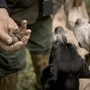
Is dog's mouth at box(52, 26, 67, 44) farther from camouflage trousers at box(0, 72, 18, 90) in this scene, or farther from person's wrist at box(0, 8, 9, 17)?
person's wrist at box(0, 8, 9, 17)

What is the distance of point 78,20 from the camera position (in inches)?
109

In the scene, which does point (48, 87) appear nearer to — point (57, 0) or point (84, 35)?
point (84, 35)

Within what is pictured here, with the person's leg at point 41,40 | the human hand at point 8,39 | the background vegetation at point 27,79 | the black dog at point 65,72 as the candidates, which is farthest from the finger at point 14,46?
the background vegetation at point 27,79

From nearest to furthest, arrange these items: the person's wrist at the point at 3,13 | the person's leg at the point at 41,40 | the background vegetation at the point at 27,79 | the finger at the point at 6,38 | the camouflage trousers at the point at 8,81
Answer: the finger at the point at 6,38 → the person's wrist at the point at 3,13 → the camouflage trousers at the point at 8,81 → the person's leg at the point at 41,40 → the background vegetation at the point at 27,79

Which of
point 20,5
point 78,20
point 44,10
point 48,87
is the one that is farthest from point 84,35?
point 48,87

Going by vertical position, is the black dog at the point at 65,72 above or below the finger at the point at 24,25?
below

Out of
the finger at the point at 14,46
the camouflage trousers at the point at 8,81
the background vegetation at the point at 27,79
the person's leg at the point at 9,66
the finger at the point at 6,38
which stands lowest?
the background vegetation at the point at 27,79

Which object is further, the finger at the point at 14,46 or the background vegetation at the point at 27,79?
the background vegetation at the point at 27,79

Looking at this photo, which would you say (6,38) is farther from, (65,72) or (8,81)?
(8,81)

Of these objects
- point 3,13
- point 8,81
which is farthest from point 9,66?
point 3,13

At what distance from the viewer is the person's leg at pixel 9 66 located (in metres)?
2.38

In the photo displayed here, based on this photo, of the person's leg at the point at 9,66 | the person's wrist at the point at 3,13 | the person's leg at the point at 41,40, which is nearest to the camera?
the person's wrist at the point at 3,13

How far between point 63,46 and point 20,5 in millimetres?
438

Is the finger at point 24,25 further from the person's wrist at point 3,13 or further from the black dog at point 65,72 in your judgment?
the black dog at point 65,72
